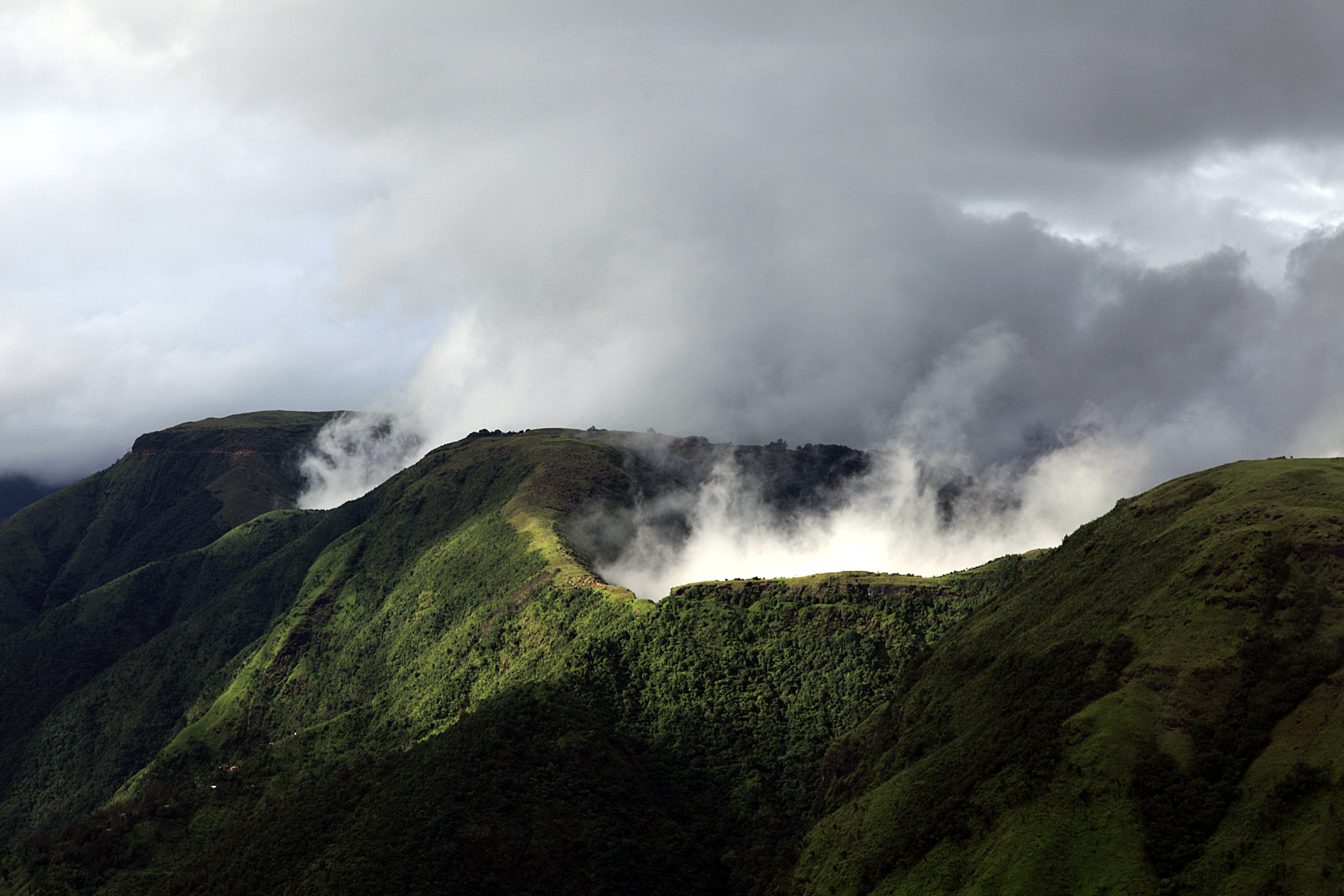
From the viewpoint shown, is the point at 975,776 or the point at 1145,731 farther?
the point at 975,776

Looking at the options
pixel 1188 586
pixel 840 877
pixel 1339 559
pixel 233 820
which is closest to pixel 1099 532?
pixel 1188 586

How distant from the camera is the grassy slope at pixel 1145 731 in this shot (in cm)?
10269

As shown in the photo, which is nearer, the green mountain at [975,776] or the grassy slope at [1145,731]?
the grassy slope at [1145,731]

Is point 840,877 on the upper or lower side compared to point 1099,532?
lower

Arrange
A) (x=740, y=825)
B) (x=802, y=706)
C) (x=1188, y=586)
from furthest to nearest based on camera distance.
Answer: (x=802, y=706) → (x=740, y=825) → (x=1188, y=586)

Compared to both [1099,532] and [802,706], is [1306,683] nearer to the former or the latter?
[1099,532]

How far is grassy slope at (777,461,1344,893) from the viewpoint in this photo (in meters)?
103

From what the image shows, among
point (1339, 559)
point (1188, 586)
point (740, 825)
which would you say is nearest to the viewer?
point (1339, 559)

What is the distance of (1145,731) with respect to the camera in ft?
382

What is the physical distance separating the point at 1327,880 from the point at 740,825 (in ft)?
346

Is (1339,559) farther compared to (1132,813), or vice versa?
(1339,559)

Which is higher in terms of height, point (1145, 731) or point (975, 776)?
point (1145, 731)

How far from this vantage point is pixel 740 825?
179625 millimetres

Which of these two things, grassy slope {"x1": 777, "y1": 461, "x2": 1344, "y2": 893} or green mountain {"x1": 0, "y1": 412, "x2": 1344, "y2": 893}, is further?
green mountain {"x1": 0, "y1": 412, "x2": 1344, "y2": 893}
